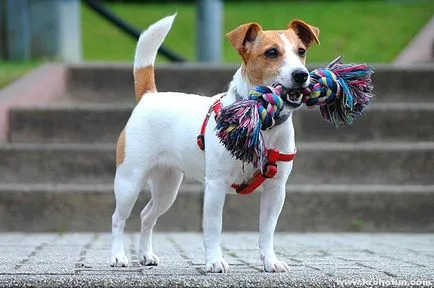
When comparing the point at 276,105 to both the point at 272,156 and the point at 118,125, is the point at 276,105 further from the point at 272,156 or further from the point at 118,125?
the point at 118,125

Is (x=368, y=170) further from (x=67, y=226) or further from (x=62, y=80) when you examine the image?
(x=62, y=80)

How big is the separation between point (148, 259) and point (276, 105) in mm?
1194

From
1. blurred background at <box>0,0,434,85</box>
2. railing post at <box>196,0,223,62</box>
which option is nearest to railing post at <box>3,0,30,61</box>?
blurred background at <box>0,0,434,85</box>

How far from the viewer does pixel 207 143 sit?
4855 mm

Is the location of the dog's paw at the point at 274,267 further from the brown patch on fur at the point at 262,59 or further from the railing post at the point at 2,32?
the railing post at the point at 2,32

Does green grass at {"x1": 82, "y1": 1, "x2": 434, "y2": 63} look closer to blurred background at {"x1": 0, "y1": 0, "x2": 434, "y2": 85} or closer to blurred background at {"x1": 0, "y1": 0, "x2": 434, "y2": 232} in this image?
blurred background at {"x1": 0, "y1": 0, "x2": 434, "y2": 85}

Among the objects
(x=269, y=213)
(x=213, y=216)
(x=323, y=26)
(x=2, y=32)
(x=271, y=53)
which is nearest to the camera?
(x=271, y=53)

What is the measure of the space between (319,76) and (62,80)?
17.6ft

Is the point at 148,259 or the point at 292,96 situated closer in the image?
the point at 292,96

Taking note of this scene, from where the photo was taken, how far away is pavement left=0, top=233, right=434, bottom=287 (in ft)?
14.1

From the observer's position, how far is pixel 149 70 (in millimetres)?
5645

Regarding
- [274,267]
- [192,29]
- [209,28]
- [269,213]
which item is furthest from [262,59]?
[192,29]

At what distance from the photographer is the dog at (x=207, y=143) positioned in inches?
185

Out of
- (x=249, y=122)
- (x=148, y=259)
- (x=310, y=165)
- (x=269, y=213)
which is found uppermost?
(x=249, y=122)
